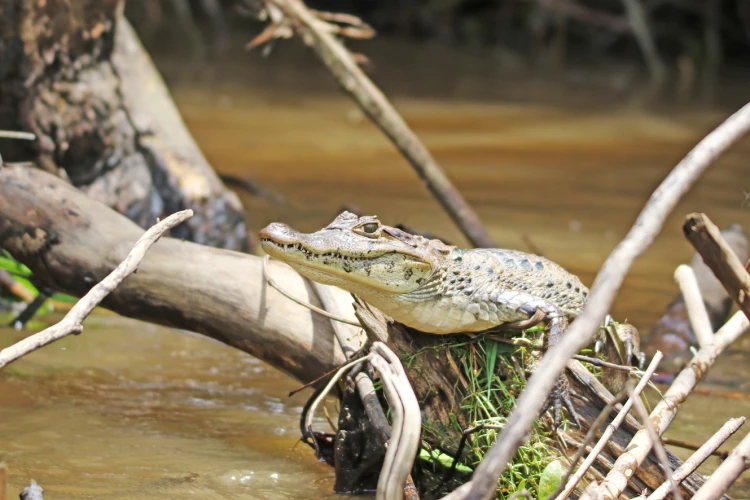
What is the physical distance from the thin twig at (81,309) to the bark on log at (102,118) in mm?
2723

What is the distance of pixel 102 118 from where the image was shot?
563 centimetres

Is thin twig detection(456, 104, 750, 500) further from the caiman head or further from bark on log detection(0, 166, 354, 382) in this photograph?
bark on log detection(0, 166, 354, 382)

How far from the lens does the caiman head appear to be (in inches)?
109

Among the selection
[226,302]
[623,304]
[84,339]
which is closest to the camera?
[226,302]

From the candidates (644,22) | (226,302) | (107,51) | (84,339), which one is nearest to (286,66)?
(644,22)

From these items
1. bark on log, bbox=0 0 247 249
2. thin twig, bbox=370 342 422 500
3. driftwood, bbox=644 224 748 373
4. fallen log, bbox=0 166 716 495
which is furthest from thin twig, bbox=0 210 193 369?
driftwood, bbox=644 224 748 373

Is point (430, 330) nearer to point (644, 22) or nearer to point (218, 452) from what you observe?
point (218, 452)

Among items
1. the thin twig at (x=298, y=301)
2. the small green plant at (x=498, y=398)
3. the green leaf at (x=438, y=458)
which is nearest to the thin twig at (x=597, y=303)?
the small green plant at (x=498, y=398)

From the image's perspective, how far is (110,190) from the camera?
570 centimetres

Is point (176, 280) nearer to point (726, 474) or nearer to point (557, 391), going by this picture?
point (557, 391)

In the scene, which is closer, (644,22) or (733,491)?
(733,491)

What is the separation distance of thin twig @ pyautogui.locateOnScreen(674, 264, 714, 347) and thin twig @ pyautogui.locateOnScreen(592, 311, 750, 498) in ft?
0.11

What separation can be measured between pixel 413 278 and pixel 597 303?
101 cm

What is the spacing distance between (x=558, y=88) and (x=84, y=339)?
34.5ft
